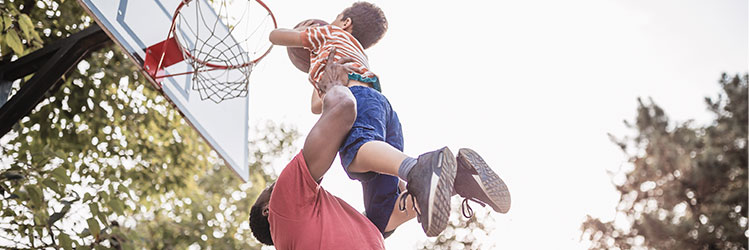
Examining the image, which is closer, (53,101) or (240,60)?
(240,60)

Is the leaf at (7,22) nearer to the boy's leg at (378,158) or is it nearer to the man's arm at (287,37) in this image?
the man's arm at (287,37)

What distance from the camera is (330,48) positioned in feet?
10.8

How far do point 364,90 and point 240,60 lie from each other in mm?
1533

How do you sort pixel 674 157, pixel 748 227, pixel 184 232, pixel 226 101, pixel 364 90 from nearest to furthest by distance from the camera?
pixel 364 90 → pixel 226 101 → pixel 184 232 → pixel 748 227 → pixel 674 157

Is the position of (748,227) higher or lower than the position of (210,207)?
lower

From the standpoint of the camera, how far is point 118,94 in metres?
6.94

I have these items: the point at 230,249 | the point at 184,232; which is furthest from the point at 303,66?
the point at 230,249

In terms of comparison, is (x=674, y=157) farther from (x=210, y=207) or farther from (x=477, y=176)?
(x=477, y=176)

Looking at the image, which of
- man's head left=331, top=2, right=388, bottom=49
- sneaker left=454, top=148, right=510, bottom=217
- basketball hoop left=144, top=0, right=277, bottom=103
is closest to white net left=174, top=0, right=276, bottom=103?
basketball hoop left=144, top=0, right=277, bottom=103

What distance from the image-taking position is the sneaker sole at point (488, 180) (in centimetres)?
272

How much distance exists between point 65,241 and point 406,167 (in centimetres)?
232

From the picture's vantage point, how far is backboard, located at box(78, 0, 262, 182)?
3633mm

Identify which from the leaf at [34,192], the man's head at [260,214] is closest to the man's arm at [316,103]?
the man's head at [260,214]

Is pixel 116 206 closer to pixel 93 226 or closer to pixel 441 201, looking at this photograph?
pixel 93 226
